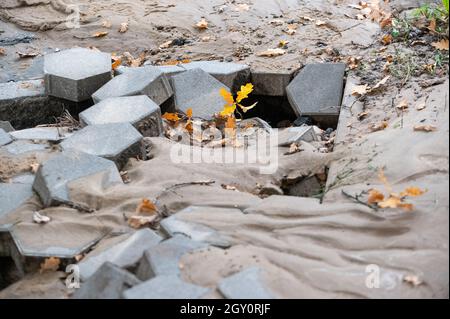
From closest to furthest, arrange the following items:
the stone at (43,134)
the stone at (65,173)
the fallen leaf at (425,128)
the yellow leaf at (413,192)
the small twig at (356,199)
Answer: the yellow leaf at (413,192) → the small twig at (356,199) → the fallen leaf at (425,128) → the stone at (65,173) → the stone at (43,134)

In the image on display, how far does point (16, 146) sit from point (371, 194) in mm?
2641

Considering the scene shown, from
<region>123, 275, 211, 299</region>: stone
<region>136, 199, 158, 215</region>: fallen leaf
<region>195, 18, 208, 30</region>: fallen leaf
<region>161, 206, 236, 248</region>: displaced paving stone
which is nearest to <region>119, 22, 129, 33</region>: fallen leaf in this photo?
<region>195, 18, 208, 30</region>: fallen leaf

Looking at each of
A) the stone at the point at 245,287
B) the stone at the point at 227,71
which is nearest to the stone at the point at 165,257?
the stone at the point at 245,287

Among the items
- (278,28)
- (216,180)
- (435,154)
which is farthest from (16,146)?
(278,28)

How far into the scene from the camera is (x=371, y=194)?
310cm

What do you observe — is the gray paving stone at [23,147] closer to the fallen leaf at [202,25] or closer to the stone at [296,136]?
the stone at [296,136]

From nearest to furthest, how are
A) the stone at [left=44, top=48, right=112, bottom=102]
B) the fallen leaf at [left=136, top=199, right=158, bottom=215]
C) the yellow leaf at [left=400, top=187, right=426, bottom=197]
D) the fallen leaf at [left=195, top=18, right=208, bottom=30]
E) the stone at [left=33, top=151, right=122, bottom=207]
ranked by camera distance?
the yellow leaf at [left=400, top=187, right=426, bottom=197]
the fallen leaf at [left=136, top=199, right=158, bottom=215]
the stone at [left=33, top=151, right=122, bottom=207]
the stone at [left=44, top=48, right=112, bottom=102]
the fallen leaf at [left=195, top=18, right=208, bottom=30]

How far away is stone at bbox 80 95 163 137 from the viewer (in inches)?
184

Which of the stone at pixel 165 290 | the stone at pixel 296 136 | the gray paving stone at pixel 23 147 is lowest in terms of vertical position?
the gray paving stone at pixel 23 147

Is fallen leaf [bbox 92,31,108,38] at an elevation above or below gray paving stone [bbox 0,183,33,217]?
below

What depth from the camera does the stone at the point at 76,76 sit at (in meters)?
5.34

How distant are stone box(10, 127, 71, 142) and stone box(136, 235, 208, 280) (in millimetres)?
2016

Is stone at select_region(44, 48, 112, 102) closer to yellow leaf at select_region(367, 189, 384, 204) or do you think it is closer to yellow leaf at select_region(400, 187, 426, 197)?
yellow leaf at select_region(367, 189, 384, 204)

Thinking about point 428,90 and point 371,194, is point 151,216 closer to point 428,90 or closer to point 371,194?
point 371,194
